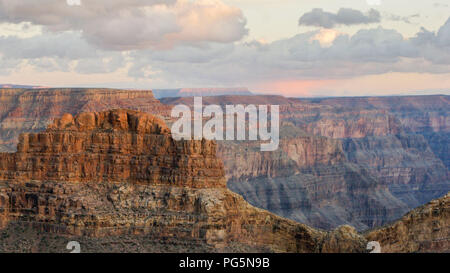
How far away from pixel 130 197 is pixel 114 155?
5.54m

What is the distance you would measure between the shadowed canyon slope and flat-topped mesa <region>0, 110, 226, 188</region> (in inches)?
4.3

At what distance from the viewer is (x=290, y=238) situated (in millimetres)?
95812

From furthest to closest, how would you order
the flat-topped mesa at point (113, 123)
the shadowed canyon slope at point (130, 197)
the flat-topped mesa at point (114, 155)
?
the flat-topped mesa at point (113, 123)
the flat-topped mesa at point (114, 155)
the shadowed canyon slope at point (130, 197)

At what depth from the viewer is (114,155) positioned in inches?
3917

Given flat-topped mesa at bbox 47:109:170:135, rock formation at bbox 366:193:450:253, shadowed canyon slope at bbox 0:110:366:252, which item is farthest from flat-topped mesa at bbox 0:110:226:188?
rock formation at bbox 366:193:450:253

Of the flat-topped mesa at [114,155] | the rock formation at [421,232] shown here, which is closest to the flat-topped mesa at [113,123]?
the flat-topped mesa at [114,155]

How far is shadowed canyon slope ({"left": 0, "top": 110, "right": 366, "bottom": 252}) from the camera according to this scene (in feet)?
306

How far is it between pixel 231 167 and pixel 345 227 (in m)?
104

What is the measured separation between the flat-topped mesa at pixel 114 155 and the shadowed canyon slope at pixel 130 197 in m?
0.11

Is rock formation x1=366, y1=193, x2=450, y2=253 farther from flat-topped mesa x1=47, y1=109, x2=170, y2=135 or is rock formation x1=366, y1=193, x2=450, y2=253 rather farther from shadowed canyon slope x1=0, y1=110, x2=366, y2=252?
flat-topped mesa x1=47, y1=109, x2=170, y2=135

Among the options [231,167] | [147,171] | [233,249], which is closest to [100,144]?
[147,171]

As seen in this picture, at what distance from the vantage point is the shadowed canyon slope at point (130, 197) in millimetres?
93125

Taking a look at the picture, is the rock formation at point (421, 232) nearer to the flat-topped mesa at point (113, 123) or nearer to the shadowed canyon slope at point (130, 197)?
the shadowed canyon slope at point (130, 197)

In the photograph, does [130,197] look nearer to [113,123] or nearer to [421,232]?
[113,123]
